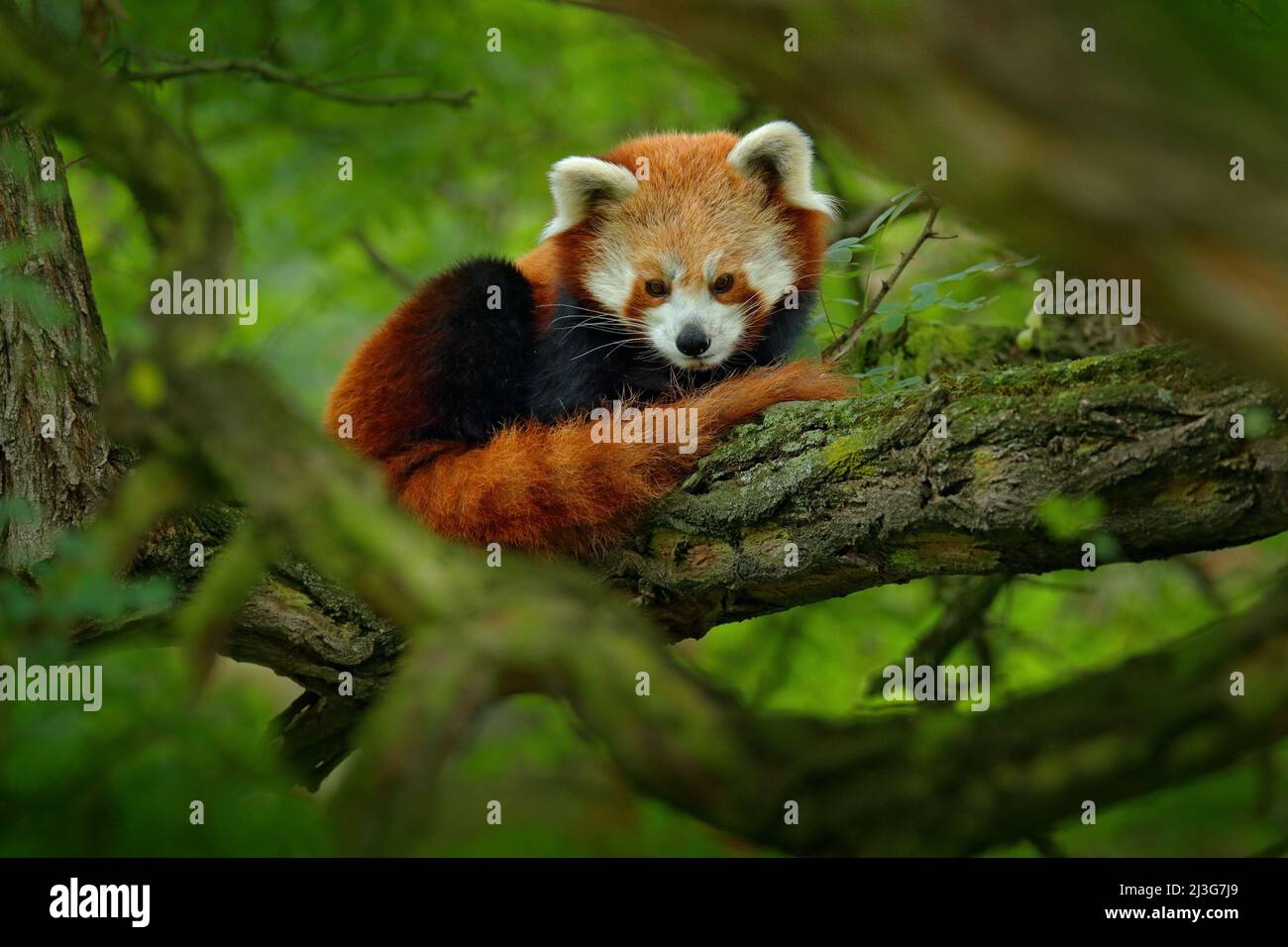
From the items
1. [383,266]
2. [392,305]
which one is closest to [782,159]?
[383,266]

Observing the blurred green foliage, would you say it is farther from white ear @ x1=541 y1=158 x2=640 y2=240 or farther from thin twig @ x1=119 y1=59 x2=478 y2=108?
white ear @ x1=541 y1=158 x2=640 y2=240

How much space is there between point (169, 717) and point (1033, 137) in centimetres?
178

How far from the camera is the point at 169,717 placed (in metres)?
2.10

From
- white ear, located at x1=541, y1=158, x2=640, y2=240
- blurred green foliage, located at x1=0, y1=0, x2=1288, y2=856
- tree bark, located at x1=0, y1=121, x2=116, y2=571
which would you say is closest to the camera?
blurred green foliage, located at x1=0, y1=0, x2=1288, y2=856

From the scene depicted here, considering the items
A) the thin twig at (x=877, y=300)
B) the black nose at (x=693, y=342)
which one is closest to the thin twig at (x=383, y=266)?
the black nose at (x=693, y=342)

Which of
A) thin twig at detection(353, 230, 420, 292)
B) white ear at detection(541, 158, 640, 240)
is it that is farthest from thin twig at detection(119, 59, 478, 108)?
thin twig at detection(353, 230, 420, 292)

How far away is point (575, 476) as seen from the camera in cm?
383

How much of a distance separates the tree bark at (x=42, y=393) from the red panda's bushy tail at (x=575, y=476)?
43.4 inches

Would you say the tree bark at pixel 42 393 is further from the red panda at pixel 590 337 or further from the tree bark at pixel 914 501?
the red panda at pixel 590 337

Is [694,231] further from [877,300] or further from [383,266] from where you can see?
[383,266]

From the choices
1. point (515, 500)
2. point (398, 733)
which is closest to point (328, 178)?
point (515, 500)

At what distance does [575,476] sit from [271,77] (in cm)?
268

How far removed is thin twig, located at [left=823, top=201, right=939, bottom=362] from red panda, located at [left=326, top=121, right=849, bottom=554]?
0.27 metres

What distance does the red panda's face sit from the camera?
505 centimetres
